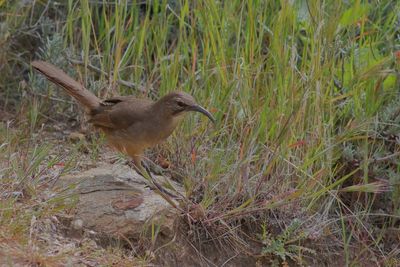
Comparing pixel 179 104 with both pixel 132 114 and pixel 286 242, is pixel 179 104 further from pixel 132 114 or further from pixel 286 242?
pixel 286 242

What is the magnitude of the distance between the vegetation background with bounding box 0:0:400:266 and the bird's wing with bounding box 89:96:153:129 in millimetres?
314

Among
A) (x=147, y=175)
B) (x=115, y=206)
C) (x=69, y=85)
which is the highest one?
(x=69, y=85)

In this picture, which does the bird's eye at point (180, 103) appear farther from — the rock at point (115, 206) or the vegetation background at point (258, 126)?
the rock at point (115, 206)

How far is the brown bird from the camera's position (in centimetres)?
562

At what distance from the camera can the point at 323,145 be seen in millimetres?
5652

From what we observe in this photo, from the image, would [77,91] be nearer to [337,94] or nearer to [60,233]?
[60,233]

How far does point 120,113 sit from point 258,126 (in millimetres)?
939

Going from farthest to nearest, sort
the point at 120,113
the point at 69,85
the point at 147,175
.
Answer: the point at 69,85 < the point at 120,113 < the point at 147,175

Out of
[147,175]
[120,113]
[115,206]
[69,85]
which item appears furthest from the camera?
[69,85]

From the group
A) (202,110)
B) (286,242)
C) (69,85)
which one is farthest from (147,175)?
(69,85)

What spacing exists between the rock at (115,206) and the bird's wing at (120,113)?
36 cm

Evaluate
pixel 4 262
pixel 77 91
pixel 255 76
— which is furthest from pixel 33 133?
pixel 4 262

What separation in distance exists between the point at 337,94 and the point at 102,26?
200cm

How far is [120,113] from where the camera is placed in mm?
5793
